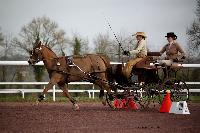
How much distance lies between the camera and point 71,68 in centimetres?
1432

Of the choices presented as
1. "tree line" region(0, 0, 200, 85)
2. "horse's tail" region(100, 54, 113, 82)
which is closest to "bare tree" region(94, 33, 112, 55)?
"tree line" region(0, 0, 200, 85)

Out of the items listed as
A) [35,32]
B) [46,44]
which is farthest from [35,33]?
[46,44]

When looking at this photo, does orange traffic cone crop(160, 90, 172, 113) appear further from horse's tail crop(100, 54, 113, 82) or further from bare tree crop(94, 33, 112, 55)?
bare tree crop(94, 33, 112, 55)

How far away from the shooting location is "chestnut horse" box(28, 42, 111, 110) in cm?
1418

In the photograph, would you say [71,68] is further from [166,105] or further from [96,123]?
[96,123]

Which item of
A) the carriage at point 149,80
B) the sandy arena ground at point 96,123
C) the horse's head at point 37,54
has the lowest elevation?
the sandy arena ground at point 96,123

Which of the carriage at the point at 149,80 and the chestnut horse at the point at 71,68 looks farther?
the chestnut horse at the point at 71,68

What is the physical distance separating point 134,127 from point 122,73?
466 cm

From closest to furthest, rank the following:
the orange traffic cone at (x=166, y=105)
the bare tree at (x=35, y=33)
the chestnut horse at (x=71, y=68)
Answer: the orange traffic cone at (x=166, y=105) → the chestnut horse at (x=71, y=68) → the bare tree at (x=35, y=33)

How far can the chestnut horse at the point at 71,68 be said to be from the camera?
1418 centimetres

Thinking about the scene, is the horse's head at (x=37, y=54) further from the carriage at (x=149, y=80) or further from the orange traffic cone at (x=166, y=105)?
the orange traffic cone at (x=166, y=105)

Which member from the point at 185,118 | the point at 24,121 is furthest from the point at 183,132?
the point at 24,121

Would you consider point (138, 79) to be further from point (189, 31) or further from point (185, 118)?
point (189, 31)

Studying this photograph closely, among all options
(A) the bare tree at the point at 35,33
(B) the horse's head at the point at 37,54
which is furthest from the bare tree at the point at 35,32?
(B) the horse's head at the point at 37,54
